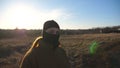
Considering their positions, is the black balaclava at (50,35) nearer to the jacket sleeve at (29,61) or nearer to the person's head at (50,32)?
the person's head at (50,32)

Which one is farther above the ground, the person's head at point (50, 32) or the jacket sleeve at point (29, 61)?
the person's head at point (50, 32)

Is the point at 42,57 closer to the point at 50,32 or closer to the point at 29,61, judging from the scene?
the point at 29,61

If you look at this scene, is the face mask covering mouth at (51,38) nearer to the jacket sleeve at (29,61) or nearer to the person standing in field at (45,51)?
the person standing in field at (45,51)

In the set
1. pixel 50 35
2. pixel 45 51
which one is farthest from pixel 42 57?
pixel 50 35

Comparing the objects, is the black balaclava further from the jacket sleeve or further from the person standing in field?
the jacket sleeve

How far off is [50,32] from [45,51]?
1.00 ft

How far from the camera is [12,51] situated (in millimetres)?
20453

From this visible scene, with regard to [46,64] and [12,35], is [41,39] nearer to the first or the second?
[46,64]

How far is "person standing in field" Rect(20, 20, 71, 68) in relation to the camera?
12.4ft

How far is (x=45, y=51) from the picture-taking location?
3.89 meters

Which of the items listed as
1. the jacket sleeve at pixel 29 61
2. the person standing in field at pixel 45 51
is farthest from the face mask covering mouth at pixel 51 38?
the jacket sleeve at pixel 29 61

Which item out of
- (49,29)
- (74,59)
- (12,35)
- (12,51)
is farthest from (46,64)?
(12,35)

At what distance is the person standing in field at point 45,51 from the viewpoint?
378 centimetres

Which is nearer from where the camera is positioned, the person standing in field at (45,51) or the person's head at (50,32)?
the person standing in field at (45,51)
